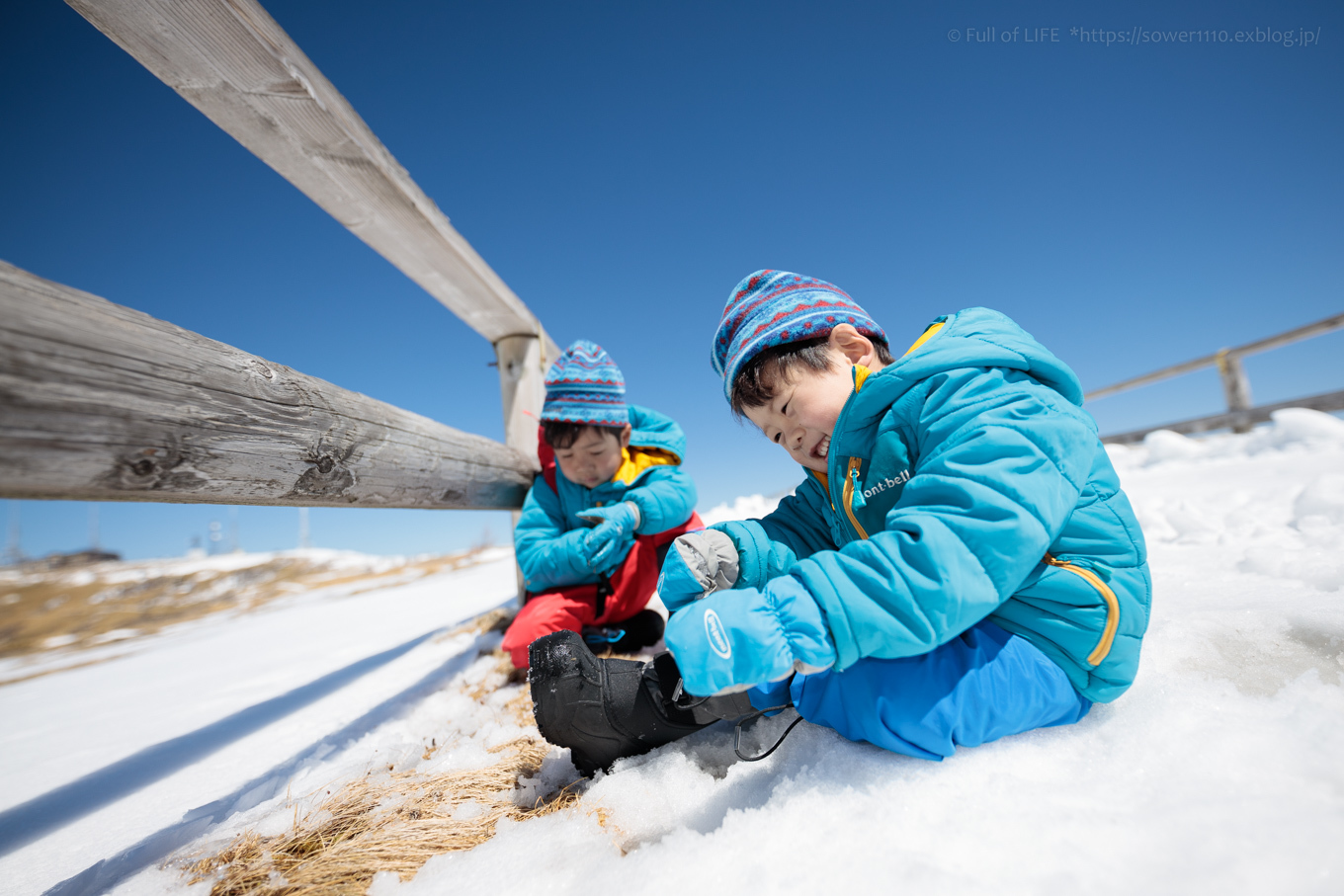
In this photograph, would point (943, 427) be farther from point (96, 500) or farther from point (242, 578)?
point (242, 578)

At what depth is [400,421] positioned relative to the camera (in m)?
1.55

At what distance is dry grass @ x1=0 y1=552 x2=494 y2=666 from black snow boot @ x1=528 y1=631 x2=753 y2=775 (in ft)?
22.7

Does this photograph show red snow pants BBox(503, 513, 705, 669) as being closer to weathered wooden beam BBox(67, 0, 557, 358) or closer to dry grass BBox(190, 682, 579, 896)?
dry grass BBox(190, 682, 579, 896)

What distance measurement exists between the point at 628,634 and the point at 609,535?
1.65 feet

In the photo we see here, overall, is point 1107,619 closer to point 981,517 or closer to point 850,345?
point 981,517

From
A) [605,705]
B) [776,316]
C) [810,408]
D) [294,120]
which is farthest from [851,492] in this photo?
[294,120]

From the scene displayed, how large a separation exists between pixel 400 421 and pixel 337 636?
2.71 metres

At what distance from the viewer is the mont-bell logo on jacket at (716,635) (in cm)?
80

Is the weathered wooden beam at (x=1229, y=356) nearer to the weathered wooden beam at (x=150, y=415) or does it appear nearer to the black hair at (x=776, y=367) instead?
the black hair at (x=776, y=367)

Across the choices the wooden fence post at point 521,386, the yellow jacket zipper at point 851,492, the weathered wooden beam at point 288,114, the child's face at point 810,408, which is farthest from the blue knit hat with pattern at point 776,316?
the wooden fence post at point 521,386

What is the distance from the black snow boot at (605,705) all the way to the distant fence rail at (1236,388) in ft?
18.2

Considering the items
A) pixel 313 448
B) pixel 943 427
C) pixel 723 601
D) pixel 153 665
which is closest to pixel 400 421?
pixel 313 448

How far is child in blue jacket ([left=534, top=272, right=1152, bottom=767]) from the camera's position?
0.79 m

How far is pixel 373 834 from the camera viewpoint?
3.23ft
